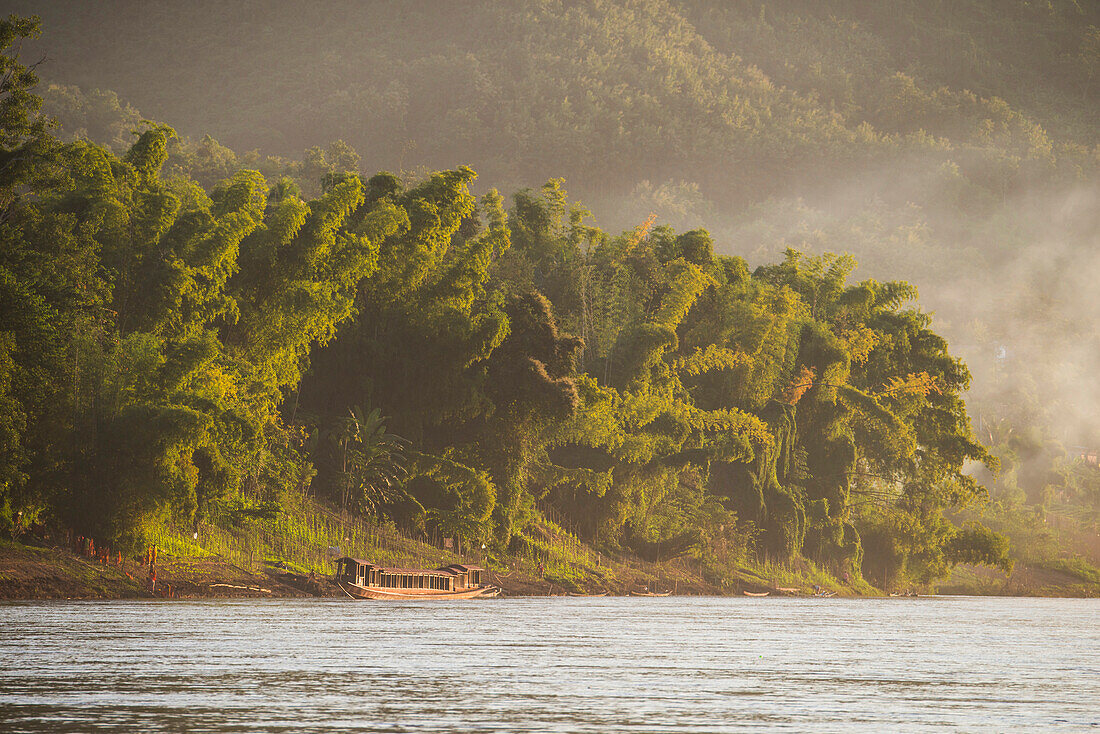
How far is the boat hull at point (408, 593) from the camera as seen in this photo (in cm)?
3922

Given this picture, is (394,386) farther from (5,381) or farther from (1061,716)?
(1061,716)

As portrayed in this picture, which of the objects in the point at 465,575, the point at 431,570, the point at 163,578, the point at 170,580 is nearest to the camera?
the point at 163,578

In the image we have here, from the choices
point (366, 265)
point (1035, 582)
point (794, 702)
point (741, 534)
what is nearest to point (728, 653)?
point (794, 702)

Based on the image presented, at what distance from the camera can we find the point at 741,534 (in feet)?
215

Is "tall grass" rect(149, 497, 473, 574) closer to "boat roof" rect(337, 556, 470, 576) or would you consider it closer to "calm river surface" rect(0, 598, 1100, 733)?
"boat roof" rect(337, 556, 470, 576)

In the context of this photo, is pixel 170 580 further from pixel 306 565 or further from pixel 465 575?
pixel 465 575

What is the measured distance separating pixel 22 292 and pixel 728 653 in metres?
18.0

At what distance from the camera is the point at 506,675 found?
55.2 ft

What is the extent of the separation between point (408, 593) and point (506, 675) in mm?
25028

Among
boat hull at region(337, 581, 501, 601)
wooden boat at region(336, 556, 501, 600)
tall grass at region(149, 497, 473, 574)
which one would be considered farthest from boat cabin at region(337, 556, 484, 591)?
tall grass at region(149, 497, 473, 574)

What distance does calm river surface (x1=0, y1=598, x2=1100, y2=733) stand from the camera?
491 inches

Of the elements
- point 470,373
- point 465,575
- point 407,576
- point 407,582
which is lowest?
point 407,582

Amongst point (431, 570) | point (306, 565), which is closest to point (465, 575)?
point (431, 570)

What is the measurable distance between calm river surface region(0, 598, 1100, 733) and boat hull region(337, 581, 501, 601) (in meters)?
8.62
